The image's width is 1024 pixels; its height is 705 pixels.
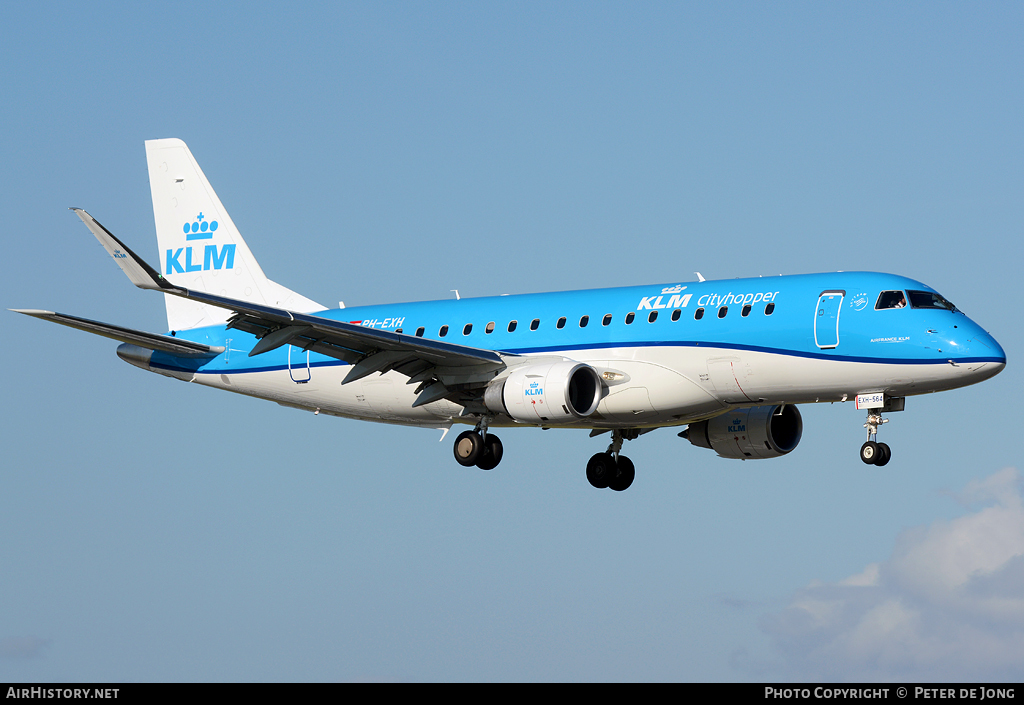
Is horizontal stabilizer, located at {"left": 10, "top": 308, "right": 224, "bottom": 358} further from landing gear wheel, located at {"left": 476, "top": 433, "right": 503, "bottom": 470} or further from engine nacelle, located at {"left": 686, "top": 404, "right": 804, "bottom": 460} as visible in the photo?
engine nacelle, located at {"left": 686, "top": 404, "right": 804, "bottom": 460}

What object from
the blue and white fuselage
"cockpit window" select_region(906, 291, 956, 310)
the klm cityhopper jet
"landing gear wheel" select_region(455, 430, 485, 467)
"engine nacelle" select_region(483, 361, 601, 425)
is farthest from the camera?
"landing gear wheel" select_region(455, 430, 485, 467)

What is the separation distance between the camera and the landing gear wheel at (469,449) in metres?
40.7

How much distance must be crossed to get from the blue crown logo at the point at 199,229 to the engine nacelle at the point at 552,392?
1511cm

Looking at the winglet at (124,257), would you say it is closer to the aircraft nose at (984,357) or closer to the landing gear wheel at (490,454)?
the landing gear wheel at (490,454)

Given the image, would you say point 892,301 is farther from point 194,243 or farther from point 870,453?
point 194,243

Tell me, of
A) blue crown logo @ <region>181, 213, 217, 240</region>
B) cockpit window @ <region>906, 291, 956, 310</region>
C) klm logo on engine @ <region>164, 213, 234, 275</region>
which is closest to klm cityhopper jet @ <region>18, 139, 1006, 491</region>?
cockpit window @ <region>906, 291, 956, 310</region>

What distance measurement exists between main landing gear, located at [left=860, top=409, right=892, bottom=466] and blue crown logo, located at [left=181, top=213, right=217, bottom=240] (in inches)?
936

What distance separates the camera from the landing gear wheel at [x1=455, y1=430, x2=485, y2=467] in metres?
40.7

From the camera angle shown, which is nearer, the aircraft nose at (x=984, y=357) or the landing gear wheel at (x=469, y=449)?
the aircraft nose at (x=984, y=357)

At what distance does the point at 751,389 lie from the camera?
3709cm

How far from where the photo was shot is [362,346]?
3919 centimetres

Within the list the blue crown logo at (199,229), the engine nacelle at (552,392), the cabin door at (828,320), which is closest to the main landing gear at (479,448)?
the engine nacelle at (552,392)
